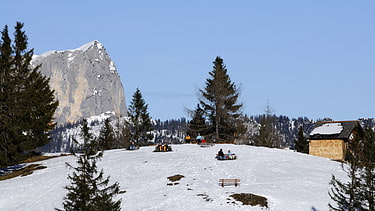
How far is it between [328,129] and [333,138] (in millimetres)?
2469

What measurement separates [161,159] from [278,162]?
13089 mm

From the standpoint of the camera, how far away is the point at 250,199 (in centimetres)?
3591

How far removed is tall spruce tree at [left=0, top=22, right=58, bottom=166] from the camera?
2031 inches

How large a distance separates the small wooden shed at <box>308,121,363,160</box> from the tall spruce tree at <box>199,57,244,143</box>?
12697 millimetres

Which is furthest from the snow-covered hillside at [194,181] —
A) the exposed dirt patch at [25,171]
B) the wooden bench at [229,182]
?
the exposed dirt patch at [25,171]

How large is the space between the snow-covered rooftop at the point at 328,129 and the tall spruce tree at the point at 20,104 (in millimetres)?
37804

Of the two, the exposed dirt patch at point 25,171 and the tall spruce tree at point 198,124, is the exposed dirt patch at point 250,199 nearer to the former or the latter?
the exposed dirt patch at point 25,171

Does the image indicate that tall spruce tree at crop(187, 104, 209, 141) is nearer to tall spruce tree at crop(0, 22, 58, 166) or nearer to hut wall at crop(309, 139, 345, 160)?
hut wall at crop(309, 139, 345, 160)

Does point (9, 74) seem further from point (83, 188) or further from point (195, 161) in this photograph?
point (83, 188)

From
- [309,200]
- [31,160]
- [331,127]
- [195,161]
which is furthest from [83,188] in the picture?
[331,127]

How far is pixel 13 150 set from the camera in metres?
50.8

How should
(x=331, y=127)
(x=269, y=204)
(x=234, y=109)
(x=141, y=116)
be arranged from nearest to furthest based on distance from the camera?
(x=269, y=204) → (x=331, y=127) → (x=234, y=109) → (x=141, y=116)

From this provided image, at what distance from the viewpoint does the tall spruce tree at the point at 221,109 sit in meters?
73.0

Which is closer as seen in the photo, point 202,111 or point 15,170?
point 15,170
